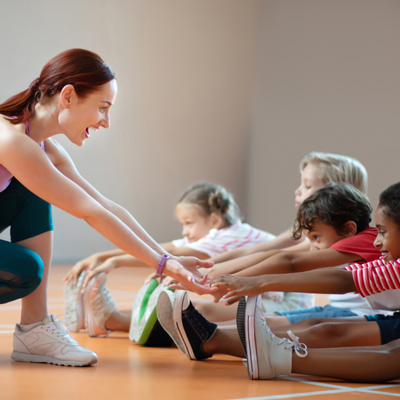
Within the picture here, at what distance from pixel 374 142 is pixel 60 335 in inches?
175

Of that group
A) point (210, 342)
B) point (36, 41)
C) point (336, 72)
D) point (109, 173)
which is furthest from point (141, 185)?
point (210, 342)

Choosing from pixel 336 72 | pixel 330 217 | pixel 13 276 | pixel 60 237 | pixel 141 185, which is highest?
pixel 336 72

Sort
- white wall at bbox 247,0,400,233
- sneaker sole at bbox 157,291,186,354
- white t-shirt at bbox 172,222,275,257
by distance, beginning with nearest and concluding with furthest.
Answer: sneaker sole at bbox 157,291,186,354 → white t-shirt at bbox 172,222,275,257 → white wall at bbox 247,0,400,233

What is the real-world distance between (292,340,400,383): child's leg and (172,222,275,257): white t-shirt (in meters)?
1.05

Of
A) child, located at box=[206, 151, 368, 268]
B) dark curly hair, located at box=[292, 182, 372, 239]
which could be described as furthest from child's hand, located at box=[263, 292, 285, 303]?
dark curly hair, located at box=[292, 182, 372, 239]

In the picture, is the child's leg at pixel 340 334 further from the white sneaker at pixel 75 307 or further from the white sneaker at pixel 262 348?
the white sneaker at pixel 75 307

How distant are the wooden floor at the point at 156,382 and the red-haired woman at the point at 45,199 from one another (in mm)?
89

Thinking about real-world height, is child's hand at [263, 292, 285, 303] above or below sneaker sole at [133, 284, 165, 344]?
above

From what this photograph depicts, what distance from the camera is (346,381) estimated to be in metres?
1.32

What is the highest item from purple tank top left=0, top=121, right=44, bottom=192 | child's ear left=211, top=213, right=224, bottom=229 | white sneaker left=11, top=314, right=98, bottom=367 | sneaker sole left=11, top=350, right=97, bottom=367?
child's ear left=211, top=213, right=224, bottom=229

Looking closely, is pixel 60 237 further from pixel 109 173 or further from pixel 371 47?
pixel 371 47

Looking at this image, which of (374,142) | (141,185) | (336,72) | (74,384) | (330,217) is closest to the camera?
(74,384)

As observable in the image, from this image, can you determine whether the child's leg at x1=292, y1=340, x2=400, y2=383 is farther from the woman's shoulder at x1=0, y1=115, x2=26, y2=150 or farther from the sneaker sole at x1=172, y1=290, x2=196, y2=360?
the woman's shoulder at x1=0, y1=115, x2=26, y2=150

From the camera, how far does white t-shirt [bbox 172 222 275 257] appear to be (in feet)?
7.79
